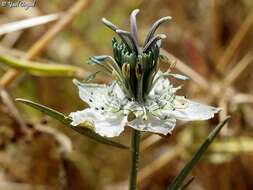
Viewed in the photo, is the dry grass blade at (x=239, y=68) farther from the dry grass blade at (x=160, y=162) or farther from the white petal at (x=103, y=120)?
the white petal at (x=103, y=120)

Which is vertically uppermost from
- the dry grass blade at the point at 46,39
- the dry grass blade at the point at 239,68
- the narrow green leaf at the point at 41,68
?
the dry grass blade at the point at 239,68

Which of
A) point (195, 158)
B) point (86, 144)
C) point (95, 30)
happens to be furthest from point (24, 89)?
point (195, 158)

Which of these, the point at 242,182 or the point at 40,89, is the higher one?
the point at 40,89

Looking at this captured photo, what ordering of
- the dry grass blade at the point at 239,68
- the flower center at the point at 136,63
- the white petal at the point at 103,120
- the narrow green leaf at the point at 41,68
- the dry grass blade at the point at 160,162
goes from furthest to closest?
1. the dry grass blade at the point at 239,68
2. the dry grass blade at the point at 160,162
3. the narrow green leaf at the point at 41,68
4. the flower center at the point at 136,63
5. the white petal at the point at 103,120

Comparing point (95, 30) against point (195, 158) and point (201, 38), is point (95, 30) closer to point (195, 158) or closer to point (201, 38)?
point (201, 38)

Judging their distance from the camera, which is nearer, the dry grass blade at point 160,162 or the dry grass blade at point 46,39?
the dry grass blade at point 46,39

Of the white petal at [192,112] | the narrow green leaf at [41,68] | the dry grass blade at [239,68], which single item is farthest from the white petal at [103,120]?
the dry grass blade at [239,68]

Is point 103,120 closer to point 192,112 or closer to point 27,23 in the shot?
point 192,112
